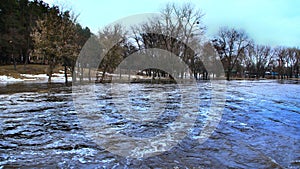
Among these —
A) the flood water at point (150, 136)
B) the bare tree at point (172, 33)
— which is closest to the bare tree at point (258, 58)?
the bare tree at point (172, 33)

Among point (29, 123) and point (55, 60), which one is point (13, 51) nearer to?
point (55, 60)

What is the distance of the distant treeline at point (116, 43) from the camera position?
83.0 ft

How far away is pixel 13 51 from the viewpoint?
44906mm

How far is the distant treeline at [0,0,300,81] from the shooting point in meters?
25.3

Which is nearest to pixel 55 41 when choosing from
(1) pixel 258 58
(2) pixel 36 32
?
(2) pixel 36 32

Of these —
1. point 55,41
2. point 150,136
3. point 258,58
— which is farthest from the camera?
point 258,58

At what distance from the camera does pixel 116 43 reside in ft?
113

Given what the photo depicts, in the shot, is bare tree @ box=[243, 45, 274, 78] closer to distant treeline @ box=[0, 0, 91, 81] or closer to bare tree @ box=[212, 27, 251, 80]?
bare tree @ box=[212, 27, 251, 80]

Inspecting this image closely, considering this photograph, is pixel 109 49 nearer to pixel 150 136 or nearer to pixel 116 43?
pixel 116 43

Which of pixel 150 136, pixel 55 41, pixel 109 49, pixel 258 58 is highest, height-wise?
pixel 258 58

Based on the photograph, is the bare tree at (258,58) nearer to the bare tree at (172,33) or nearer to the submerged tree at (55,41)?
the bare tree at (172,33)

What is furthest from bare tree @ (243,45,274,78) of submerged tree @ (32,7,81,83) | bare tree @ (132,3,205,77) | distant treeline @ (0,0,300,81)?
submerged tree @ (32,7,81,83)

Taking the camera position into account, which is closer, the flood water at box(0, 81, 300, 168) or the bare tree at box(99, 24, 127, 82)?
the flood water at box(0, 81, 300, 168)

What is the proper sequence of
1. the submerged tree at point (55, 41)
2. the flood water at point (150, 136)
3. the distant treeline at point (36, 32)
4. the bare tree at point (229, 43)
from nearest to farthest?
the flood water at point (150, 136)
the submerged tree at point (55, 41)
the distant treeline at point (36, 32)
the bare tree at point (229, 43)
